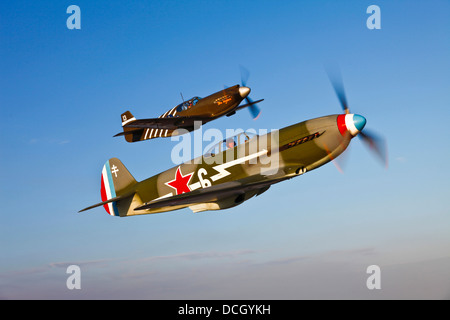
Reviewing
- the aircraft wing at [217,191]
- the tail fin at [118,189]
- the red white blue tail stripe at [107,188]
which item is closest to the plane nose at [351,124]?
the aircraft wing at [217,191]

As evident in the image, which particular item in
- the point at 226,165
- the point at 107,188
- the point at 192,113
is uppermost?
the point at 192,113

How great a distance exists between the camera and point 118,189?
26344 mm

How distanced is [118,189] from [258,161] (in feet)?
30.5

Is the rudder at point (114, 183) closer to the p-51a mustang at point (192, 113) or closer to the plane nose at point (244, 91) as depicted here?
the p-51a mustang at point (192, 113)

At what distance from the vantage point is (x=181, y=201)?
20.2 meters

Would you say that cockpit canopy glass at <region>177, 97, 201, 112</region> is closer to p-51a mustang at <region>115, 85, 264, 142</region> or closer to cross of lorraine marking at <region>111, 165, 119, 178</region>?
p-51a mustang at <region>115, 85, 264, 142</region>

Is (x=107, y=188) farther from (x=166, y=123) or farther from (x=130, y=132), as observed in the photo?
(x=166, y=123)

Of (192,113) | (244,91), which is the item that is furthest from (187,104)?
(244,91)

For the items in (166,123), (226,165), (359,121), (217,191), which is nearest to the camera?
(359,121)

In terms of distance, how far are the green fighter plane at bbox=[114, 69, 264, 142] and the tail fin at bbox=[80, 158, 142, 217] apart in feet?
6.42

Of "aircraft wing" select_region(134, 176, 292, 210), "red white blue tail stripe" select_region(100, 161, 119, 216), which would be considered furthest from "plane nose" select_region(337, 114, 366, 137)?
"red white blue tail stripe" select_region(100, 161, 119, 216)
